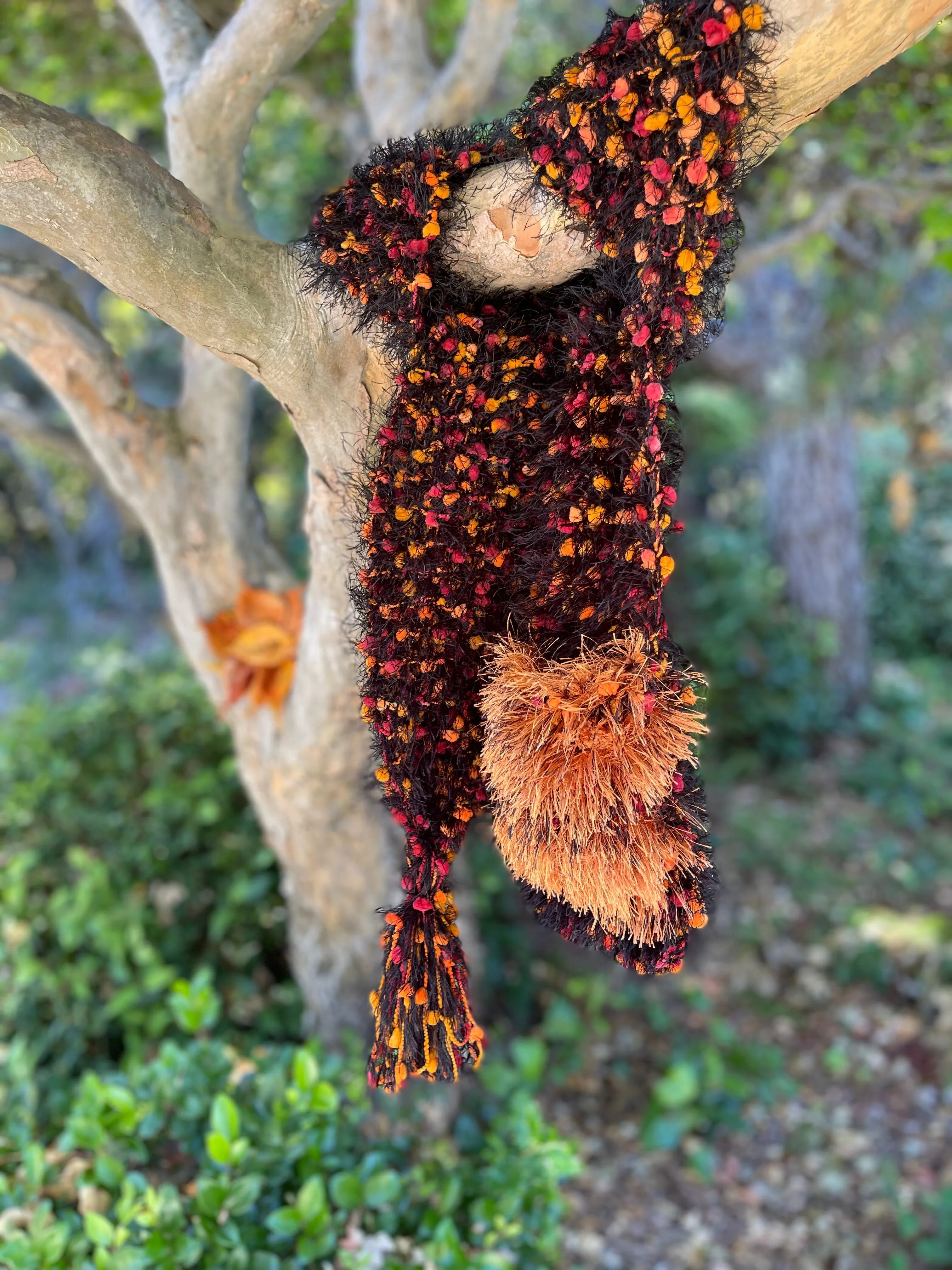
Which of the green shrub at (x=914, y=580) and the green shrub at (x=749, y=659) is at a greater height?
the green shrub at (x=914, y=580)

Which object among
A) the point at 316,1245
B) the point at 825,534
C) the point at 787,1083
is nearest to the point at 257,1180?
the point at 316,1245

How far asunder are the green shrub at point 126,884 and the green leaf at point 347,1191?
1.06 metres

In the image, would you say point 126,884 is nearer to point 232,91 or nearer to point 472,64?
point 232,91

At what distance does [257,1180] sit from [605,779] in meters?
1.08

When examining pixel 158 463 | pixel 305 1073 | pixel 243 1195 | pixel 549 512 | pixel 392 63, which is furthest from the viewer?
pixel 392 63

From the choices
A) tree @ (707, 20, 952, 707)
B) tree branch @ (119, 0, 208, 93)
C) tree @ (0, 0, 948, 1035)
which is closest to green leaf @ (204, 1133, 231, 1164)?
tree @ (0, 0, 948, 1035)

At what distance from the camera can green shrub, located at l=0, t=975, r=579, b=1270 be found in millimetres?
1530

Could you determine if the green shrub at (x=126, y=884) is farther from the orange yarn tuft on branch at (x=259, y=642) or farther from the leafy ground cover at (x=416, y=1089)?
the orange yarn tuft on branch at (x=259, y=642)

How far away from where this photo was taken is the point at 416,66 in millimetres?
2508

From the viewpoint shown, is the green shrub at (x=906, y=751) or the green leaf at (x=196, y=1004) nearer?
the green leaf at (x=196, y=1004)

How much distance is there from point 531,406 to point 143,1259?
1.52 m

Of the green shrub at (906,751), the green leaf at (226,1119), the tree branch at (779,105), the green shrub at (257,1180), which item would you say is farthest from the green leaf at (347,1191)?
the green shrub at (906,751)

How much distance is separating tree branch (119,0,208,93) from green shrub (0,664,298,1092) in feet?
6.79

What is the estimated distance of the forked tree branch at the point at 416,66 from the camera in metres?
2.30
